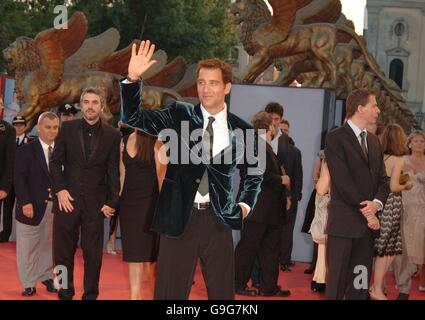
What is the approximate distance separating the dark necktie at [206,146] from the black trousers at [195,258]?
0.13 metres

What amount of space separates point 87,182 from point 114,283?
2268 millimetres

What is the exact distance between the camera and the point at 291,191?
12.1 m

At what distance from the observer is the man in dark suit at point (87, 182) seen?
891 centimetres

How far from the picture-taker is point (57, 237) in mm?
9062

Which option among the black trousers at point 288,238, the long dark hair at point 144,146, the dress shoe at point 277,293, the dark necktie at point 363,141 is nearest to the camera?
the dark necktie at point 363,141

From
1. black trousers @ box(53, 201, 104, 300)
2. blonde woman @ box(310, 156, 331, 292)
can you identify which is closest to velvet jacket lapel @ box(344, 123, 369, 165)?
blonde woman @ box(310, 156, 331, 292)

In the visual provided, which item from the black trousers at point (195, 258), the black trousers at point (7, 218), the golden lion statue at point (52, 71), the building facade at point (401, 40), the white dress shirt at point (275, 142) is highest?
the building facade at point (401, 40)

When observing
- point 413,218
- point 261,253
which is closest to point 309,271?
point 413,218

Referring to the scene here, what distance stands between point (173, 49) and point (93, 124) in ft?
114

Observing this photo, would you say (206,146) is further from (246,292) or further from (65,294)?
(246,292)

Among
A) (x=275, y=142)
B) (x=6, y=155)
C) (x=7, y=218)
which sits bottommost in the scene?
(x=7, y=218)

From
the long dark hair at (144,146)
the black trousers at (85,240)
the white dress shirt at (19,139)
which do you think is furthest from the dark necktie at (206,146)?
the white dress shirt at (19,139)

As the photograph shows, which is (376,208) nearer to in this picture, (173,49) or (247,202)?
(247,202)

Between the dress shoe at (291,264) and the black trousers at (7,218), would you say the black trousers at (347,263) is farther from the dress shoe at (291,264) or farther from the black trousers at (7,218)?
the black trousers at (7,218)
